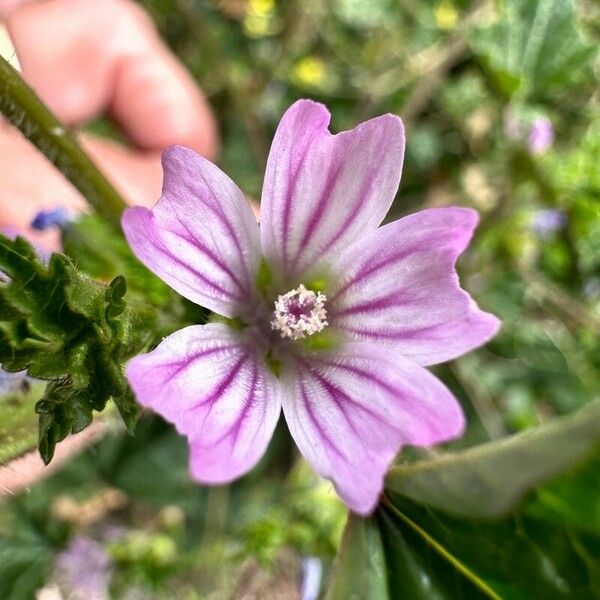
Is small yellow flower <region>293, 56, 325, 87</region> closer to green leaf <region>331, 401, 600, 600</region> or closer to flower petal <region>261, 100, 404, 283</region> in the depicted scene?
flower petal <region>261, 100, 404, 283</region>

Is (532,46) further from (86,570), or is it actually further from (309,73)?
(86,570)

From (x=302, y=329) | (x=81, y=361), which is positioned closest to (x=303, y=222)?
(x=302, y=329)

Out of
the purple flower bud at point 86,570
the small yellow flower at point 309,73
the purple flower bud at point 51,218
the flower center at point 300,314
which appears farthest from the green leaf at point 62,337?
the small yellow flower at point 309,73

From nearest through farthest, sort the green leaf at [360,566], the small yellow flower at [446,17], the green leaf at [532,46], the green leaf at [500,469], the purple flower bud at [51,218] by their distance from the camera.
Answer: the green leaf at [500,469], the green leaf at [360,566], the purple flower bud at [51,218], the green leaf at [532,46], the small yellow flower at [446,17]

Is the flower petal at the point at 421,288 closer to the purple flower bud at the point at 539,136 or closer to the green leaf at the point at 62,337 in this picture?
the green leaf at the point at 62,337

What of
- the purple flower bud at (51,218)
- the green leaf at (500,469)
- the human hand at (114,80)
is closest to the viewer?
the green leaf at (500,469)

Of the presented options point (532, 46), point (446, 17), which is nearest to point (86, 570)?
point (532, 46)

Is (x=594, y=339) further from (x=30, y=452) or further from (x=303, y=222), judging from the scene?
(x=30, y=452)
